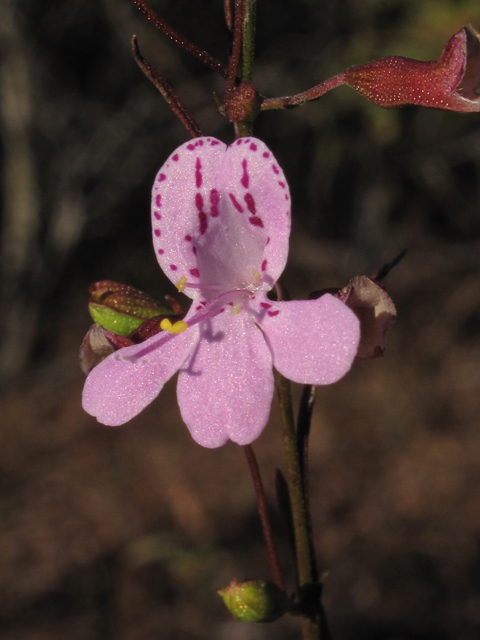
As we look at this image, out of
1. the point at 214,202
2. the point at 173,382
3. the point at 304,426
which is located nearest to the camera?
the point at 214,202

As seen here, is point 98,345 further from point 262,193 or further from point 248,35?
point 248,35

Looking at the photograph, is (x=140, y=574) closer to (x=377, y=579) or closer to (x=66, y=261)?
(x=377, y=579)

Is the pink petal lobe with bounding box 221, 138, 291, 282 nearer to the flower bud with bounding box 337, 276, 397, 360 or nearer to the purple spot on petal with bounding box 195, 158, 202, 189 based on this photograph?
the purple spot on petal with bounding box 195, 158, 202, 189

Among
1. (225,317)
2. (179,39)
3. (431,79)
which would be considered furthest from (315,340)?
(179,39)

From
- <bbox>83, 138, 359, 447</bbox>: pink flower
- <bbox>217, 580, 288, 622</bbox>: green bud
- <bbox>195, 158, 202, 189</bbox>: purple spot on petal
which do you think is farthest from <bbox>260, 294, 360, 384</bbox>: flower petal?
<bbox>217, 580, 288, 622</bbox>: green bud

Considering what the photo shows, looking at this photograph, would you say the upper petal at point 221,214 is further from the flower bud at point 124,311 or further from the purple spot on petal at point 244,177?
the flower bud at point 124,311
